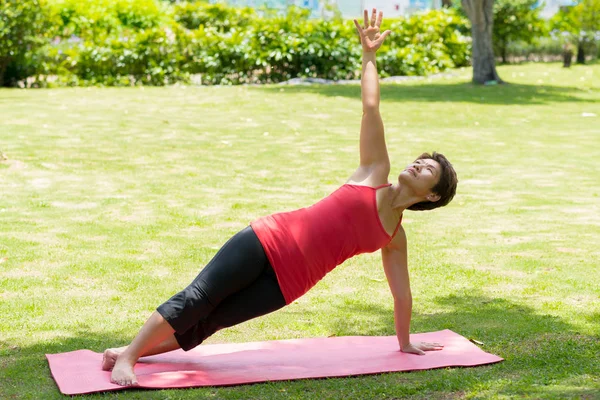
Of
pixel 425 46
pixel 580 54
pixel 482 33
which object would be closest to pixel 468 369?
pixel 482 33

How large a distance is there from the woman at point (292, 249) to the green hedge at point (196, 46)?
15307 millimetres

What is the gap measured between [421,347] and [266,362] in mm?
753

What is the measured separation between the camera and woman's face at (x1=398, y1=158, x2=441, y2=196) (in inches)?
157

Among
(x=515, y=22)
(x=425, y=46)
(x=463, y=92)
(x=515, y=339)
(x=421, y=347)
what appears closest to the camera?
(x=421, y=347)

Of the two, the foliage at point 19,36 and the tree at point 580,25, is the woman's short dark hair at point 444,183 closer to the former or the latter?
the foliage at point 19,36

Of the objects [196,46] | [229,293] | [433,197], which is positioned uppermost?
[196,46]

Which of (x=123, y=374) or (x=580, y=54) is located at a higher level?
(x=580, y=54)

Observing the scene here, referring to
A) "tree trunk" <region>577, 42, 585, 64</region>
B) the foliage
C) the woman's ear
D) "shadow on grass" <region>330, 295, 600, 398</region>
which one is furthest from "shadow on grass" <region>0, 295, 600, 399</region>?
"tree trunk" <region>577, 42, 585, 64</region>

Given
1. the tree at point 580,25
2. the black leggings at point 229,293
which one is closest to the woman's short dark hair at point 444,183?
the black leggings at point 229,293

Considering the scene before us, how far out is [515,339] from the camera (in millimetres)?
4473

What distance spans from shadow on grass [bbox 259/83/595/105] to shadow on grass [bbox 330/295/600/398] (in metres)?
10.7

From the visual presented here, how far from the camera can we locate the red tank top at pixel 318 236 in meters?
3.85

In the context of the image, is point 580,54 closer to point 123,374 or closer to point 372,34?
point 372,34

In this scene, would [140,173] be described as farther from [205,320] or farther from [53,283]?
[205,320]
